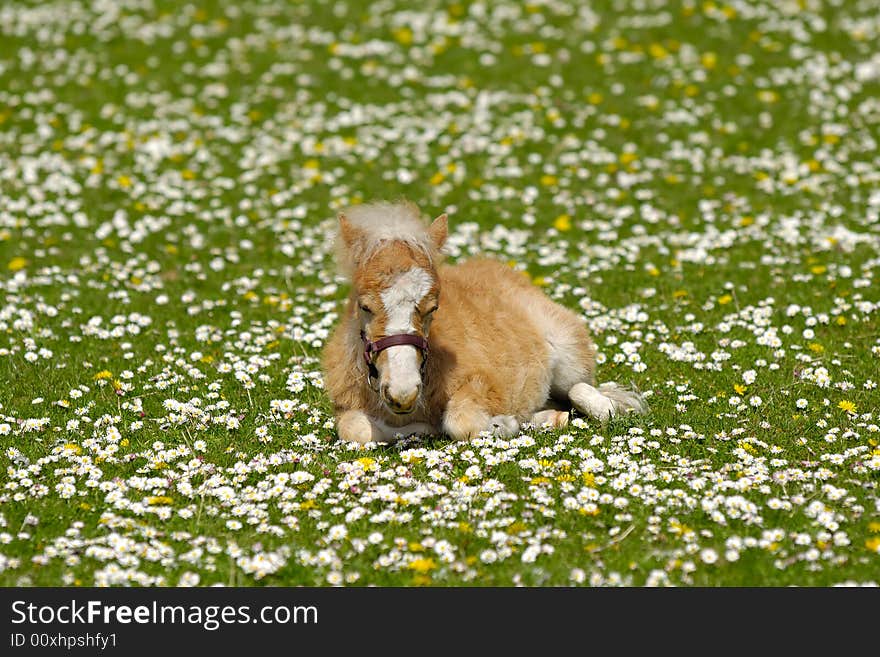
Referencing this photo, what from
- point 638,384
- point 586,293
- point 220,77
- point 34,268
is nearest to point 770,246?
point 586,293

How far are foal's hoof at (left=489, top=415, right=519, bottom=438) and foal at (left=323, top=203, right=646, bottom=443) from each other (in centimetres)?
1

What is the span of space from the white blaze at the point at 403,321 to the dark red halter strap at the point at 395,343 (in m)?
0.03

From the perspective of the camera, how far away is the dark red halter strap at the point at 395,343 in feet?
24.6

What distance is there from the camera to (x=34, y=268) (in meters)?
13.5

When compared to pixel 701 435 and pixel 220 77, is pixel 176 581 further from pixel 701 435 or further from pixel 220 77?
pixel 220 77

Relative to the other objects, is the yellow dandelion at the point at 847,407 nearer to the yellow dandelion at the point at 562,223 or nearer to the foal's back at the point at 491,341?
the foal's back at the point at 491,341

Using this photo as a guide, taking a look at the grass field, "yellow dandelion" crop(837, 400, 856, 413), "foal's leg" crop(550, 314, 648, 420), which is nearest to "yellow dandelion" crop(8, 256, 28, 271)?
the grass field

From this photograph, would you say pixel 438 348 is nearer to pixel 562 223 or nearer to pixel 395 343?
pixel 395 343

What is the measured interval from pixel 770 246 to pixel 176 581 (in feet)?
30.4

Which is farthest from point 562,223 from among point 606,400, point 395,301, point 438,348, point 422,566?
point 422,566

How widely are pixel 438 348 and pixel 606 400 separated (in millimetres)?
1602

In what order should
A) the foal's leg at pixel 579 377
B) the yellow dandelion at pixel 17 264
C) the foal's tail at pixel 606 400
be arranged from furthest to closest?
the yellow dandelion at pixel 17 264 → the foal's leg at pixel 579 377 → the foal's tail at pixel 606 400

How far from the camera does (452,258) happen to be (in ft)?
45.4

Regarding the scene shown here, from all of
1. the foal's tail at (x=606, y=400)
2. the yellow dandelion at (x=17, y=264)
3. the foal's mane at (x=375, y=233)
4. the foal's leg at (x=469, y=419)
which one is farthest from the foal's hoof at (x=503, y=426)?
the yellow dandelion at (x=17, y=264)
